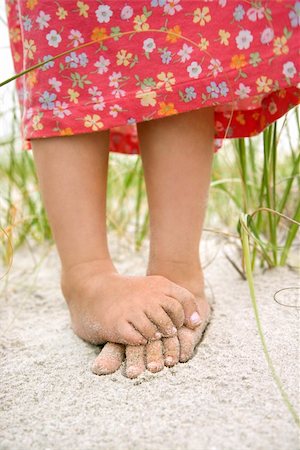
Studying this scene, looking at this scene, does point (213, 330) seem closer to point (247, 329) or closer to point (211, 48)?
point (247, 329)

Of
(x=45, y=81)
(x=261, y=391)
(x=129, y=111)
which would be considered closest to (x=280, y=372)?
(x=261, y=391)

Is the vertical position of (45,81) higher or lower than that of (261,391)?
higher

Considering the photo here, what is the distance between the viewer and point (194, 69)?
0.78 m

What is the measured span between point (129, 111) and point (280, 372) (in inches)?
16.5

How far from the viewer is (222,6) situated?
0.76m

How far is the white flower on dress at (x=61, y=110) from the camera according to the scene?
0.79 metres

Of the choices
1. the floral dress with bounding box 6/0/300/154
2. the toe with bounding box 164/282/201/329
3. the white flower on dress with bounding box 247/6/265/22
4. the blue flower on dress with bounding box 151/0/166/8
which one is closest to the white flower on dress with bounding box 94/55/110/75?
the floral dress with bounding box 6/0/300/154

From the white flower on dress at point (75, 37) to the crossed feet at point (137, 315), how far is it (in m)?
0.33

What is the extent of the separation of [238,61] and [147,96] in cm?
14

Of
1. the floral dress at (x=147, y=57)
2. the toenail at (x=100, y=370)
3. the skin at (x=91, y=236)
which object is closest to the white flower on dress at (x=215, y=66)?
the floral dress at (x=147, y=57)

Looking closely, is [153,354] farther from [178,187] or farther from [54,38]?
[54,38]

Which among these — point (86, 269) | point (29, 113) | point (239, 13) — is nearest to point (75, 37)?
point (29, 113)

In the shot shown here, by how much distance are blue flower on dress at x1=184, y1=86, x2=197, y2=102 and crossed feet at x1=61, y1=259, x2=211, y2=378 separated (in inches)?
9.8

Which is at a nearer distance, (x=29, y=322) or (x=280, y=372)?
(x=280, y=372)
